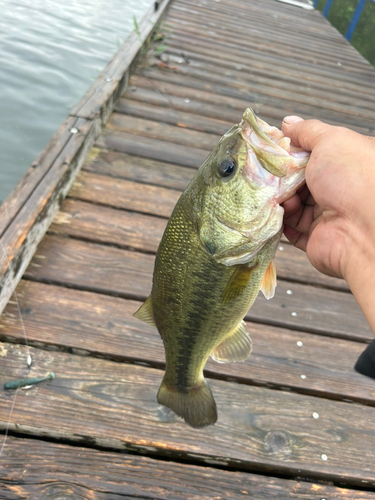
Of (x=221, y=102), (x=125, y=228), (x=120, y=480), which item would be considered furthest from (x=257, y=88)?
(x=120, y=480)

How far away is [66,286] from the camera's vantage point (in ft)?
7.70

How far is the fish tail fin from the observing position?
1668mm

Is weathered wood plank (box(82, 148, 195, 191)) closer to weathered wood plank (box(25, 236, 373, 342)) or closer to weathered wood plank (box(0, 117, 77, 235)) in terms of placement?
weathered wood plank (box(0, 117, 77, 235))

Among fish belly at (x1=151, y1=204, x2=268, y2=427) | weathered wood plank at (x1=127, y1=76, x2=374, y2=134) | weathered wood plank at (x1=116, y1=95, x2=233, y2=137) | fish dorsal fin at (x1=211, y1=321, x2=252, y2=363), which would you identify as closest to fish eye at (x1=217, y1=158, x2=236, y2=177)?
fish belly at (x1=151, y1=204, x2=268, y2=427)

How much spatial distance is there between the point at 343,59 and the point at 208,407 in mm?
7393

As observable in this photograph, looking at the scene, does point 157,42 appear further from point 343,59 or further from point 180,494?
point 180,494

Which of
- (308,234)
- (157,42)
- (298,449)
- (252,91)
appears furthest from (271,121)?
(298,449)

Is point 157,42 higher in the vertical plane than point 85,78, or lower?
higher

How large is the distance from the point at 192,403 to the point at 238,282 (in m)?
0.63

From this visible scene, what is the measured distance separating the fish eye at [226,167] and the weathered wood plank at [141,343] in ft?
3.83

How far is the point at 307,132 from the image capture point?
1.46m

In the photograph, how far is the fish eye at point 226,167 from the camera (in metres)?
1.35

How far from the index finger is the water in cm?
371

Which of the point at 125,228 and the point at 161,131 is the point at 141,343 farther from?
the point at 161,131
